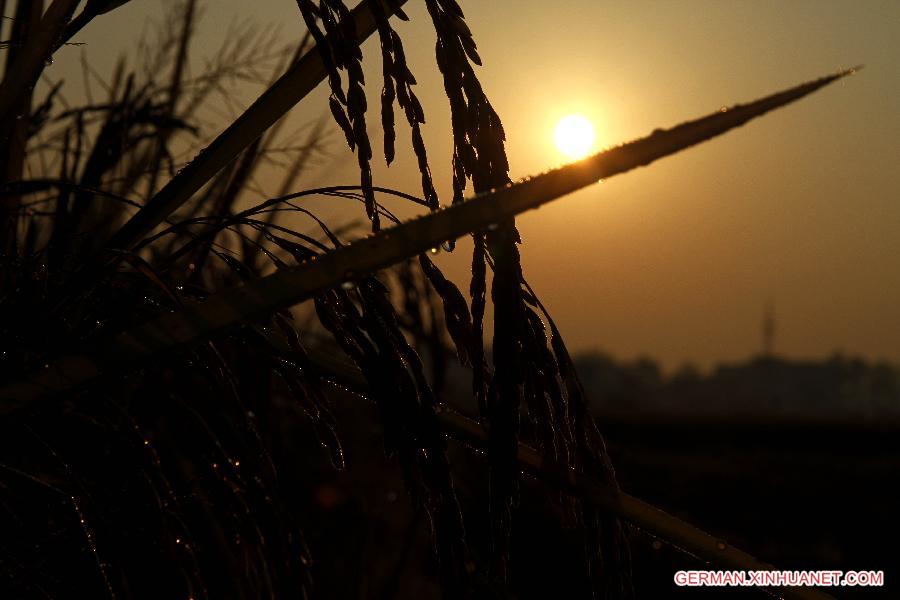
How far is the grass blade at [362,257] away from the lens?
2.18 ft

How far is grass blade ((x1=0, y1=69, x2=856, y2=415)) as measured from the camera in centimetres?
67

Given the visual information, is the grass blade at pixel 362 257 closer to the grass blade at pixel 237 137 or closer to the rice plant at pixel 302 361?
the rice plant at pixel 302 361

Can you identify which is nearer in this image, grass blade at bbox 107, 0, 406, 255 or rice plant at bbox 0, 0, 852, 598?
rice plant at bbox 0, 0, 852, 598

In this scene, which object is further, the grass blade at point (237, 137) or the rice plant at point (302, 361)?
the grass blade at point (237, 137)

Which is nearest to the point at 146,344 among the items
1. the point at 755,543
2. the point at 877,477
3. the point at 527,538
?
the point at 527,538

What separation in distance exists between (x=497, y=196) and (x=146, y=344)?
1.05 ft

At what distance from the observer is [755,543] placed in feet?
23.0

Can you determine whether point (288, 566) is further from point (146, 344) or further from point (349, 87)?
point (349, 87)

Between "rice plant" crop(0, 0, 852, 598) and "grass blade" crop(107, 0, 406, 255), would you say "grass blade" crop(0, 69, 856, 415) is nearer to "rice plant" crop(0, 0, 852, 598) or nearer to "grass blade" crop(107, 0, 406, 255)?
"rice plant" crop(0, 0, 852, 598)

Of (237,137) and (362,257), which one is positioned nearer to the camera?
(362,257)

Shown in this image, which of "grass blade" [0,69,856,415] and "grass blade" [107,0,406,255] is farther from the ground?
"grass blade" [107,0,406,255]

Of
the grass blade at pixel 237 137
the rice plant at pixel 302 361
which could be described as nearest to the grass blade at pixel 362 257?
the rice plant at pixel 302 361

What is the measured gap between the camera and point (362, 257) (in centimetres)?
72

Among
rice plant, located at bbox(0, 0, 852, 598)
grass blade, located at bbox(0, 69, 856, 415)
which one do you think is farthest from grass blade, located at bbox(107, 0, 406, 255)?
grass blade, located at bbox(0, 69, 856, 415)
